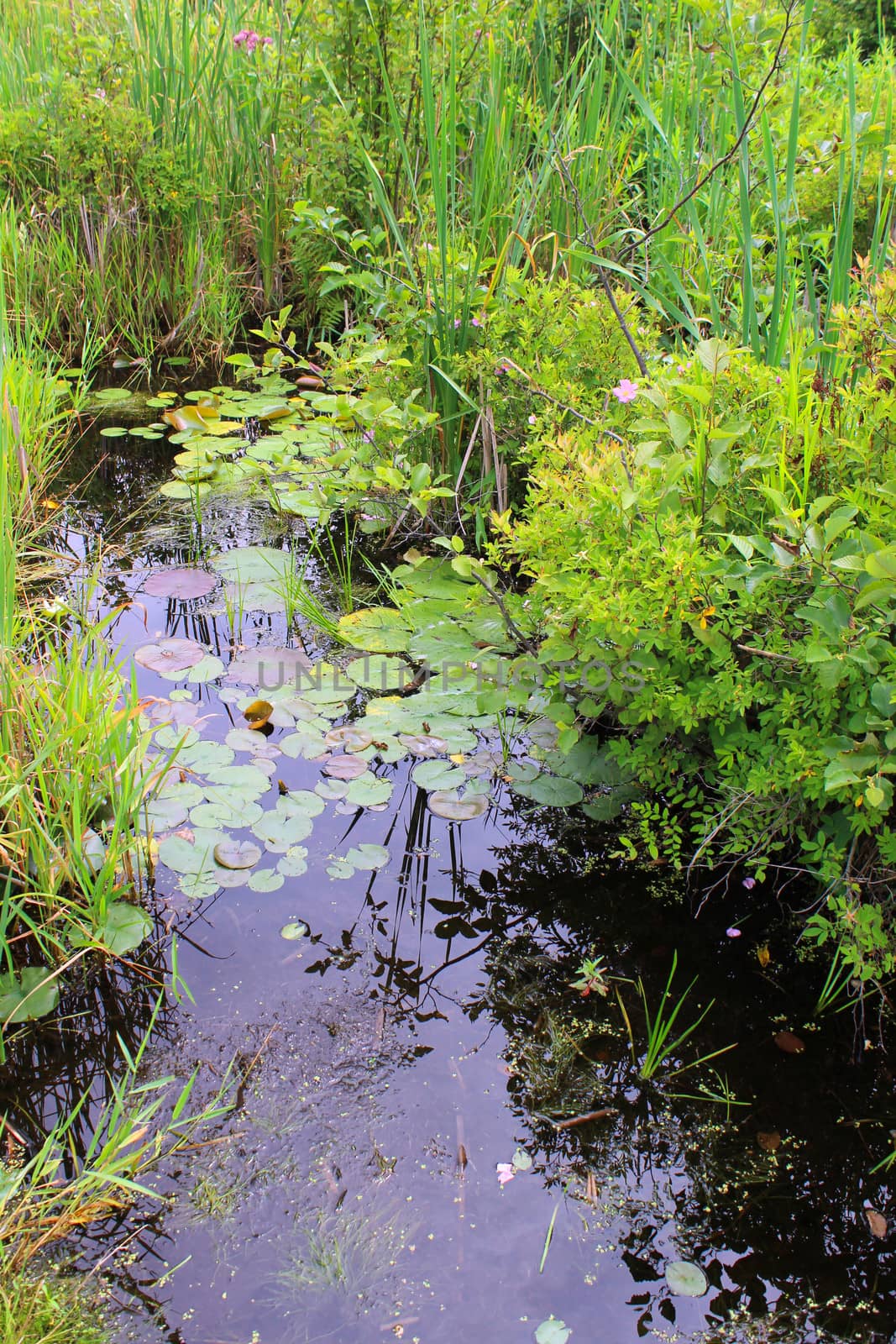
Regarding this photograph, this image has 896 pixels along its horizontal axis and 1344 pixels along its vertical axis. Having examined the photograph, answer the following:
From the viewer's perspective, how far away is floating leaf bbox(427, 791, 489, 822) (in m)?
2.02

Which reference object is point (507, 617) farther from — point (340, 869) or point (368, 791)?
point (340, 869)

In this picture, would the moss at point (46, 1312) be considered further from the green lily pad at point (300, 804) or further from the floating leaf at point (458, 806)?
the floating leaf at point (458, 806)

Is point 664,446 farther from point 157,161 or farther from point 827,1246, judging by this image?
point 157,161

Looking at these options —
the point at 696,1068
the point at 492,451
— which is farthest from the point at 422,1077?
the point at 492,451

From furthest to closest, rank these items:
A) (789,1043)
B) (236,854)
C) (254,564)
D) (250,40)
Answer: (250,40)
(254,564)
(236,854)
(789,1043)

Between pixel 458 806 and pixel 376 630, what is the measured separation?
67 cm

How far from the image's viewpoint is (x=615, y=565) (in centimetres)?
167

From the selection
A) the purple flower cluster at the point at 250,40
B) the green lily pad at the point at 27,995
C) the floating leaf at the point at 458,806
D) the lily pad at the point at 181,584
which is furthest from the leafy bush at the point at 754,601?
the purple flower cluster at the point at 250,40

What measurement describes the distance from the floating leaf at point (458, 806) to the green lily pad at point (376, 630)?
53 cm

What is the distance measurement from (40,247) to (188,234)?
0.60 metres

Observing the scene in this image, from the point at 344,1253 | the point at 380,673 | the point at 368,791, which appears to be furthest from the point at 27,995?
the point at 380,673

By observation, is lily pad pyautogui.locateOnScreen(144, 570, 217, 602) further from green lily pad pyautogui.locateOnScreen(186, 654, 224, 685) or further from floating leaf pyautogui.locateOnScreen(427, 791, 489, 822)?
floating leaf pyautogui.locateOnScreen(427, 791, 489, 822)

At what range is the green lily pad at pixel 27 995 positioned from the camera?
60.2 inches

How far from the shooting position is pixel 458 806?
80.1 inches
